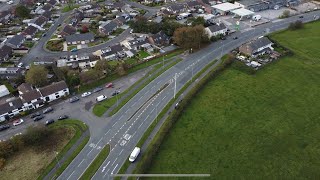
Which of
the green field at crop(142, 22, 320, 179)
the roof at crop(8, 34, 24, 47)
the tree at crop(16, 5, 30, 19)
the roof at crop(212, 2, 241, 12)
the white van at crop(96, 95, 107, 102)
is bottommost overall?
the green field at crop(142, 22, 320, 179)

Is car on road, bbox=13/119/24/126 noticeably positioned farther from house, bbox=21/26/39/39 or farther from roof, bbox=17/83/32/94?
house, bbox=21/26/39/39

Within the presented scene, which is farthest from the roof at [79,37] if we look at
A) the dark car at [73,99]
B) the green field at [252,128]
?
the green field at [252,128]

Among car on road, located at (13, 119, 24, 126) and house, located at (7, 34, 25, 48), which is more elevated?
house, located at (7, 34, 25, 48)

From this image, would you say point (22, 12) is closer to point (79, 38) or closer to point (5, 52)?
point (5, 52)

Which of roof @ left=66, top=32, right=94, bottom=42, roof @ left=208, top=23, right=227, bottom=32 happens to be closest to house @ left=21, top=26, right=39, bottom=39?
roof @ left=66, top=32, right=94, bottom=42

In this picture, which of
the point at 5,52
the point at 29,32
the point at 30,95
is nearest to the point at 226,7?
the point at 29,32

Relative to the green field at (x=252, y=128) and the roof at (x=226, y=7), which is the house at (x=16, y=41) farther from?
the roof at (x=226, y=7)

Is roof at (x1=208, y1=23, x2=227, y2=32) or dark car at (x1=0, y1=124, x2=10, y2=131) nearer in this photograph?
dark car at (x1=0, y1=124, x2=10, y2=131)
